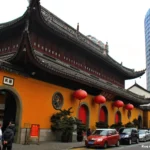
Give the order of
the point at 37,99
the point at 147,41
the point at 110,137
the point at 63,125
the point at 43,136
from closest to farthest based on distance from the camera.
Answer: the point at 37,99, the point at 110,137, the point at 43,136, the point at 63,125, the point at 147,41

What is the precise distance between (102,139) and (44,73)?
6064 millimetres

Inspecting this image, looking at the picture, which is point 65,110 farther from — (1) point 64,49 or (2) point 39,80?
(1) point 64,49

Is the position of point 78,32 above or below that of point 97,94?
above

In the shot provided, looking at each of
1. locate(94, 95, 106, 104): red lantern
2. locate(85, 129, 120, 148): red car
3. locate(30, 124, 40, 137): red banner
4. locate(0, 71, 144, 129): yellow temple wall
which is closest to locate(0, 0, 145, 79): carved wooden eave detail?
locate(0, 71, 144, 129): yellow temple wall

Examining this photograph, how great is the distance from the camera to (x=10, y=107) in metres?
17.7

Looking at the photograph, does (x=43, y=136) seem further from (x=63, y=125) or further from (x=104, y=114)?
(x=104, y=114)

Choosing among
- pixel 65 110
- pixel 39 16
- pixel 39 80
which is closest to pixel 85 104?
pixel 65 110

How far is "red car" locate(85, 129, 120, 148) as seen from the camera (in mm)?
16931

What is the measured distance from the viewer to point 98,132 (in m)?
18.5

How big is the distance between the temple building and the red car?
3290 millimetres

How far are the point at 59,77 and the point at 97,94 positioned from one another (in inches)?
239

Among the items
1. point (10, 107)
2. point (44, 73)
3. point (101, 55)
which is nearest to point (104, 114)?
point (101, 55)

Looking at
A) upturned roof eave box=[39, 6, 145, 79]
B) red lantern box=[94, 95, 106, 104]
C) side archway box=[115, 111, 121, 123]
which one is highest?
upturned roof eave box=[39, 6, 145, 79]

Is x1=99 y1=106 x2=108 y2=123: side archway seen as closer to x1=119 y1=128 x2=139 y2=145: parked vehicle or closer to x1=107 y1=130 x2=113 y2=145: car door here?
x1=119 y1=128 x2=139 y2=145: parked vehicle
